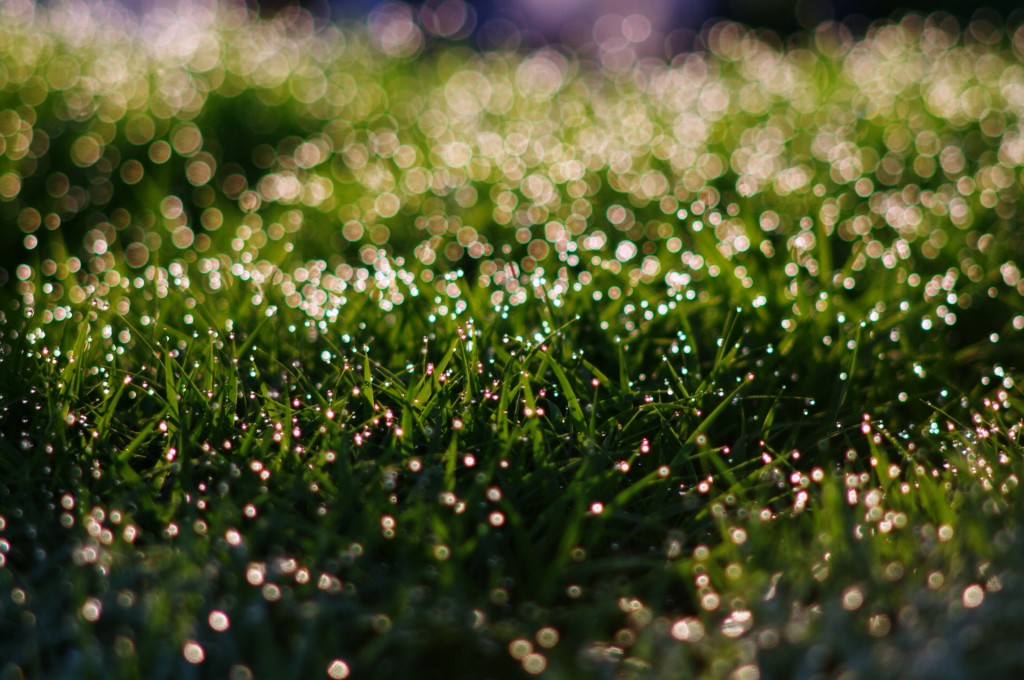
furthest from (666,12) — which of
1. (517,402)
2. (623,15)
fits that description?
(517,402)

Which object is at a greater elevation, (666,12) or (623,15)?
(666,12)

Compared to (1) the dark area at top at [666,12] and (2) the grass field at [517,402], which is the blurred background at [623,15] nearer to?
(1) the dark area at top at [666,12]

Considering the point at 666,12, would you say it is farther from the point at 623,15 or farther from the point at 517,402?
the point at 517,402

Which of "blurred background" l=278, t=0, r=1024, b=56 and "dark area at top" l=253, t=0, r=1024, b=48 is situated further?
"dark area at top" l=253, t=0, r=1024, b=48

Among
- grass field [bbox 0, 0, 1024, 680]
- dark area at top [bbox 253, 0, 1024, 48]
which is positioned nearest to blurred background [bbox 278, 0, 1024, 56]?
dark area at top [bbox 253, 0, 1024, 48]

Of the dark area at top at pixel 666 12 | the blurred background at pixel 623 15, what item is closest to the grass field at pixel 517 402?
the blurred background at pixel 623 15

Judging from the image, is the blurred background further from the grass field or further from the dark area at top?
the grass field

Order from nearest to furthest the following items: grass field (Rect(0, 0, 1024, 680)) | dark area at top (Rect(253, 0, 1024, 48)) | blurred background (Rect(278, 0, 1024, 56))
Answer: grass field (Rect(0, 0, 1024, 680)) < blurred background (Rect(278, 0, 1024, 56)) < dark area at top (Rect(253, 0, 1024, 48))

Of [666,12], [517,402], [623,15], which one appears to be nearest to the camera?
[517,402]

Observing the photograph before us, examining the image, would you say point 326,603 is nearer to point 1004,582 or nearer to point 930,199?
point 1004,582
